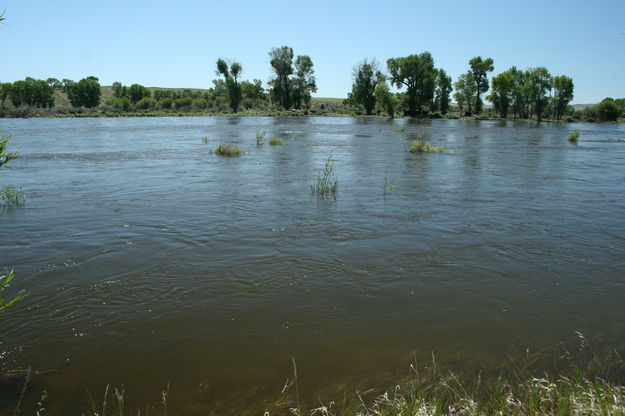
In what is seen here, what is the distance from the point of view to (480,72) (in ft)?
343

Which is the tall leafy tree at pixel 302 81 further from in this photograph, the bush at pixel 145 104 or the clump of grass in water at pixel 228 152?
the clump of grass in water at pixel 228 152

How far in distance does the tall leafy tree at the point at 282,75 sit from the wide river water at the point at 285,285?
103847 mm

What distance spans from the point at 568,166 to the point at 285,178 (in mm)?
14197

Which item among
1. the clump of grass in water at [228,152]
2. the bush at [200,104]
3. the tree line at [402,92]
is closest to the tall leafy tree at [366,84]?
the tree line at [402,92]

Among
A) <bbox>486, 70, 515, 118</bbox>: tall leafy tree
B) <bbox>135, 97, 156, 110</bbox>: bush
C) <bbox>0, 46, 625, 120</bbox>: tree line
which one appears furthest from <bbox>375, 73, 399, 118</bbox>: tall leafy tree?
<bbox>135, 97, 156, 110</bbox>: bush

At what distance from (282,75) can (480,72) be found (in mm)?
48967

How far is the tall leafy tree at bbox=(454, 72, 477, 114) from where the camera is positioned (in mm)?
105812

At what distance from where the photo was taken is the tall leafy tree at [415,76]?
98062 mm

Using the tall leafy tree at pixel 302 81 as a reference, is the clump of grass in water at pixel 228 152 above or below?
below

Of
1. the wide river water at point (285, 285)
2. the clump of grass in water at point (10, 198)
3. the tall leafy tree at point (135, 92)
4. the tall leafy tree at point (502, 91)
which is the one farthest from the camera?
the tall leafy tree at point (135, 92)

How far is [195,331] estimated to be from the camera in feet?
18.2

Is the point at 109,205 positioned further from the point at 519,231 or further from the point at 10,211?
the point at 519,231

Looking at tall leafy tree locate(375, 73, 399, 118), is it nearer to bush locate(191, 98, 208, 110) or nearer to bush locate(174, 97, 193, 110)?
bush locate(191, 98, 208, 110)

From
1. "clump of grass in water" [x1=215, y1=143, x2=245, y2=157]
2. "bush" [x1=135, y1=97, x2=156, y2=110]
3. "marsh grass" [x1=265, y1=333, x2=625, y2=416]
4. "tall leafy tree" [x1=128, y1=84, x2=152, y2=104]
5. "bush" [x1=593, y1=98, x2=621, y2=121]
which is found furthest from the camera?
"tall leafy tree" [x1=128, y1=84, x2=152, y2=104]
